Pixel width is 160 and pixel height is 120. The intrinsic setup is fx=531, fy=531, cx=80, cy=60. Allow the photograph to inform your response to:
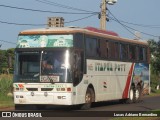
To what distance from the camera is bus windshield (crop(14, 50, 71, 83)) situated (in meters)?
21.4

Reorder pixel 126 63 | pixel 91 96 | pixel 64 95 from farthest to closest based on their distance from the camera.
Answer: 1. pixel 126 63
2. pixel 91 96
3. pixel 64 95

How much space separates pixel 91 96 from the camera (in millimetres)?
23641

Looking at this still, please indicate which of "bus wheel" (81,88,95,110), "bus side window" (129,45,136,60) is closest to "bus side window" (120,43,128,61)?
"bus side window" (129,45,136,60)

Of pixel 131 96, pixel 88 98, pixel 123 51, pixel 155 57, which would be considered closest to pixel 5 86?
pixel 131 96

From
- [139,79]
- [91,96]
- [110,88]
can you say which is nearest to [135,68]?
[139,79]

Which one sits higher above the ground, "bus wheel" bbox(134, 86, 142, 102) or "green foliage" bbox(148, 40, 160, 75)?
"green foliage" bbox(148, 40, 160, 75)

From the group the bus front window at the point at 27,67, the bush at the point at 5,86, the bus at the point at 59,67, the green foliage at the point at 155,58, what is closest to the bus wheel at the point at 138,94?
the bus at the point at 59,67

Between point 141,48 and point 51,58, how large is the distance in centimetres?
1065

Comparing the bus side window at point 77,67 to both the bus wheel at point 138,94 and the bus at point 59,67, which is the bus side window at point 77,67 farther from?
the bus wheel at point 138,94

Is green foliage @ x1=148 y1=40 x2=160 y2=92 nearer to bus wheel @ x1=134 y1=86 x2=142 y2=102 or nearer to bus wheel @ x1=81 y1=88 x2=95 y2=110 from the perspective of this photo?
bus wheel @ x1=134 y1=86 x2=142 y2=102

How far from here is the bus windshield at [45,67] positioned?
70.2ft

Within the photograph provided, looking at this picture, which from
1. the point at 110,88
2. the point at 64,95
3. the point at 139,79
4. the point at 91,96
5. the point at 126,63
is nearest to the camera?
the point at 64,95

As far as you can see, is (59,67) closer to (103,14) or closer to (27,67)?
(27,67)

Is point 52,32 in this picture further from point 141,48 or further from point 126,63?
point 141,48
